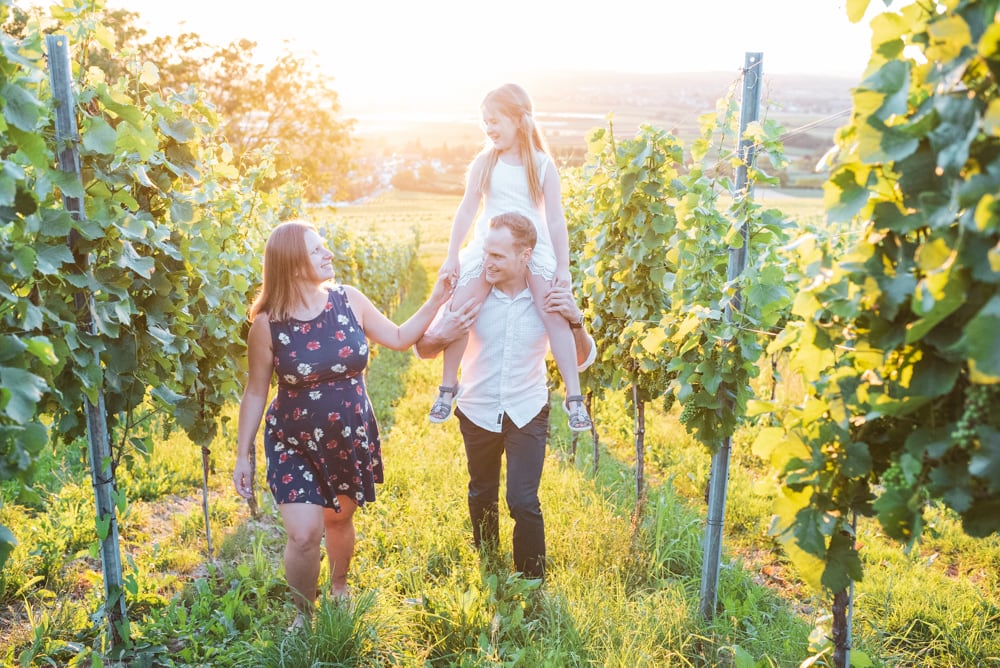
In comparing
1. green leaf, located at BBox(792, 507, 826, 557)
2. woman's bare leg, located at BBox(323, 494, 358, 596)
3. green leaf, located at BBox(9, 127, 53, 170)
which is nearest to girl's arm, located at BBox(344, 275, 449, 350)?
woman's bare leg, located at BBox(323, 494, 358, 596)

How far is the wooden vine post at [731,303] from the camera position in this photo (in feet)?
9.88

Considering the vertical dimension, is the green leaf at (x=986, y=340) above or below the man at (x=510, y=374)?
above

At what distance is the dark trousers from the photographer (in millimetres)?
3344

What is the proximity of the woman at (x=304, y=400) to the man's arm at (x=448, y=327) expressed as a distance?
380 millimetres

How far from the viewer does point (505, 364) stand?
3.45 meters

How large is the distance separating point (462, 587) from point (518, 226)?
1704mm

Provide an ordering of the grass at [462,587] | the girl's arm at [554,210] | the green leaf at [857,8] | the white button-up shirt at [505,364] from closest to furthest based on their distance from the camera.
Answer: the green leaf at [857,8] → the grass at [462,587] → the white button-up shirt at [505,364] → the girl's arm at [554,210]

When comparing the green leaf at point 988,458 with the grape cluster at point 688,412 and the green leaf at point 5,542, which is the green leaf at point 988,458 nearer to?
the grape cluster at point 688,412

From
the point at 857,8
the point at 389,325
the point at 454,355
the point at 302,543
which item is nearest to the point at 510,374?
the point at 454,355

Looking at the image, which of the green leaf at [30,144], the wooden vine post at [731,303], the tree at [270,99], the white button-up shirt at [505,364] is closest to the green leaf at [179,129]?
the green leaf at [30,144]

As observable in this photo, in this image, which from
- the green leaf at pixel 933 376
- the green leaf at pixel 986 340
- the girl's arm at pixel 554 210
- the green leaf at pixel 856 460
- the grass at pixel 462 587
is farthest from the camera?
the girl's arm at pixel 554 210

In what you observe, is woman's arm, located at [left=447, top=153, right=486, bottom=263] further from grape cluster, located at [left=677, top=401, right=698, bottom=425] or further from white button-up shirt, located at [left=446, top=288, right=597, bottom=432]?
grape cluster, located at [left=677, top=401, right=698, bottom=425]

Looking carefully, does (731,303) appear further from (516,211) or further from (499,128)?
(499,128)

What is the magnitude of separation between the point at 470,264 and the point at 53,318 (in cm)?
180
